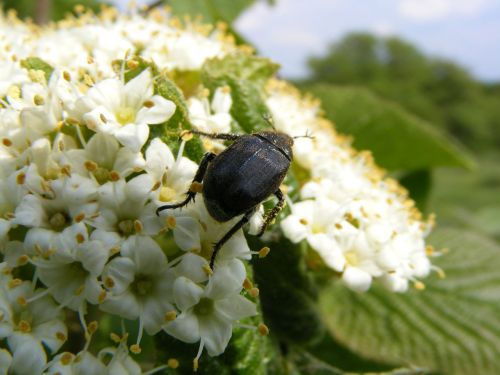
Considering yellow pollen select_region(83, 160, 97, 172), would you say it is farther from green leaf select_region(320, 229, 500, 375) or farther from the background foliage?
green leaf select_region(320, 229, 500, 375)

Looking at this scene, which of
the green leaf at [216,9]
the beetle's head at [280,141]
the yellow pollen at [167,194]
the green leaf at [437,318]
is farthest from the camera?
the green leaf at [216,9]

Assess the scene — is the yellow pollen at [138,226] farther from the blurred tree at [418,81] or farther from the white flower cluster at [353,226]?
the blurred tree at [418,81]

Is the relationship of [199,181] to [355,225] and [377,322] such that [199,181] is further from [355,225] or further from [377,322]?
[377,322]

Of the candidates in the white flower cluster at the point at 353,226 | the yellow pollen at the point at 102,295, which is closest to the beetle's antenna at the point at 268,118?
the white flower cluster at the point at 353,226

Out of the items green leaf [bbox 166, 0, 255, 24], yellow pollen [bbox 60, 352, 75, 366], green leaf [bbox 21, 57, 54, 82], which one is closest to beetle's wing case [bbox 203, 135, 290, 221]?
yellow pollen [bbox 60, 352, 75, 366]

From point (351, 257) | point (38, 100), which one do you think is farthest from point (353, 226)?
point (38, 100)

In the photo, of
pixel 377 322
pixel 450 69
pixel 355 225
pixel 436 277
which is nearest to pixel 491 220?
pixel 436 277

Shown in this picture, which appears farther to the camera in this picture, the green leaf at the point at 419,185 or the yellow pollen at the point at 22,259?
the green leaf at the point at 419,185
